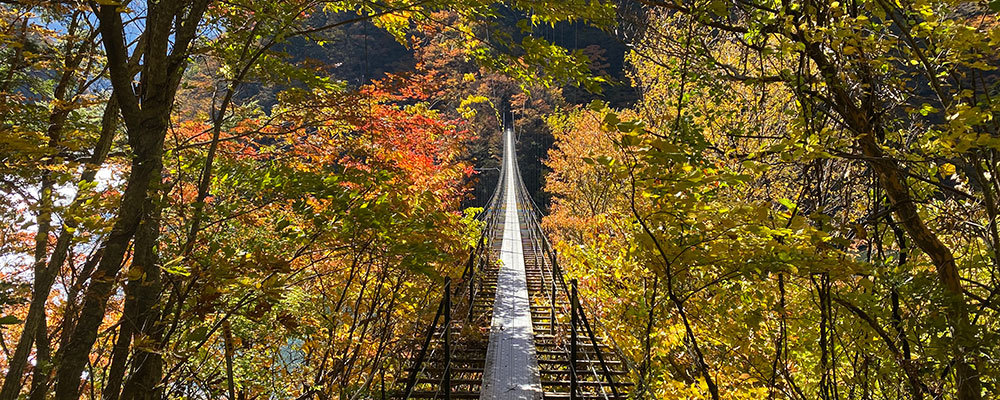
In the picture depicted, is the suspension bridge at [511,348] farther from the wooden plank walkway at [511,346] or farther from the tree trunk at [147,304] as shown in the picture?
the tree trunk at [147,304]

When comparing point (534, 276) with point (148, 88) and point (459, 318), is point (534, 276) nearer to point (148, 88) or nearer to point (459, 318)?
point (459, 318)

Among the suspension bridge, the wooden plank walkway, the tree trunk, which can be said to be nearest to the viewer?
the tree trunk

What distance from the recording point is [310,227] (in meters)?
2.87

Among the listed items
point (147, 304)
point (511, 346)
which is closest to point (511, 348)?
point (511, 346)

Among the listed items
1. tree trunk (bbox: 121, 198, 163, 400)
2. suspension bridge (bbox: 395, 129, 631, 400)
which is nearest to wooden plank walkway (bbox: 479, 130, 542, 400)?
suspension bridge (bbox: 395, 129, 631, 400)

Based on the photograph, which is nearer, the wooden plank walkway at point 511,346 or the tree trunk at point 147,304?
the tree trunk at point 147,304

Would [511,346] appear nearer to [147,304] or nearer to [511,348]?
[511,348]

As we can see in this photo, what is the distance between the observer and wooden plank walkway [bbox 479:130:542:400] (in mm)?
3332

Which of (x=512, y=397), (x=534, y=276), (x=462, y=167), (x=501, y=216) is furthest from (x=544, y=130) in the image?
(x=512, y=397)

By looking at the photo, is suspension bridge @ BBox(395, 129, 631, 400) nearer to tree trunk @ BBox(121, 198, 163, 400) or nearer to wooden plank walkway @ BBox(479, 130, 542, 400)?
wooden plank walkway @ BBox(479, 130, 542, 400)

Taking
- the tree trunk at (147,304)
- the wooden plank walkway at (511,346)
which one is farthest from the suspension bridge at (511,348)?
the tree trunk at (147,304)

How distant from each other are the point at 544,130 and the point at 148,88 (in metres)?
27.7

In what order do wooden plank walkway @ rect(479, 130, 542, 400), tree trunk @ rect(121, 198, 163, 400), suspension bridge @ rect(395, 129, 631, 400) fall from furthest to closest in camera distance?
wooden plank walkway @ rect(479, 130, 542, 400) < suspension bridge @ rect(395, 129, 631, 400) < tree trunk @ rect(121, 198, 163, 400)

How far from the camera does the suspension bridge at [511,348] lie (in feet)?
10.0
